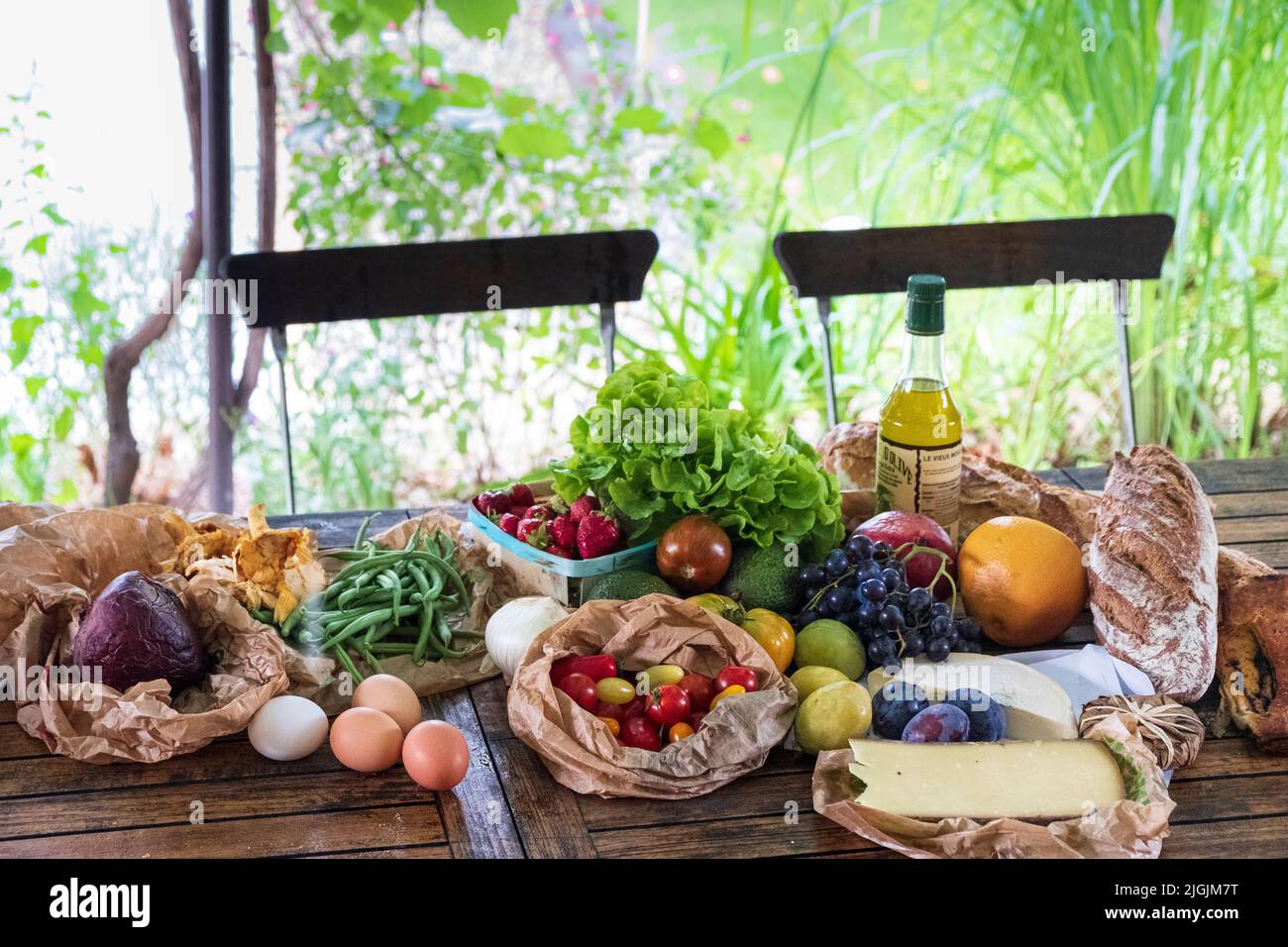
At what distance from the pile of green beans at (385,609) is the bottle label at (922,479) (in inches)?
25.1

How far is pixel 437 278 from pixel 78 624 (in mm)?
1120

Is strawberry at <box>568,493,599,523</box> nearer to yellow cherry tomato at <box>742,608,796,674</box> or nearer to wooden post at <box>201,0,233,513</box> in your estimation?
yellow cherry tomato at <box>742,608,796,674</box>

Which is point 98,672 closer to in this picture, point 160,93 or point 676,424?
point 676,424

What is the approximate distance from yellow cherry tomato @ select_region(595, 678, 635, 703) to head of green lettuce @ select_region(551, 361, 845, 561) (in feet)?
0.96

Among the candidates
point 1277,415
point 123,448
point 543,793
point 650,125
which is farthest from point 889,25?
point 543,793

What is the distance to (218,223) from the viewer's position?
3.27m

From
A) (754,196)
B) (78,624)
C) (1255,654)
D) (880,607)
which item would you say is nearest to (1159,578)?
(1255,654)

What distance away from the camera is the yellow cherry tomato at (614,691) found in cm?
151

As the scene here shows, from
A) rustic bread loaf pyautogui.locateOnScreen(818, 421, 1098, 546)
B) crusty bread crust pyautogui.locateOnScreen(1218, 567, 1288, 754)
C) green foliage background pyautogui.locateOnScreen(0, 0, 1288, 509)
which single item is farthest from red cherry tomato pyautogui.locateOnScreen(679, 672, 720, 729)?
green foliage background pyautogui.locateOnScreen(0, 0, 1288, 509)

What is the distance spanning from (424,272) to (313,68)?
1211mm

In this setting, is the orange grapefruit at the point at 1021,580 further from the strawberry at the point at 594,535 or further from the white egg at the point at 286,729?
the white egg at the point at 286,729

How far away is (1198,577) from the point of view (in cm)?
160

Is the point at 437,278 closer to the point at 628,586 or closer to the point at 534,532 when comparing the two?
the point at 534,532

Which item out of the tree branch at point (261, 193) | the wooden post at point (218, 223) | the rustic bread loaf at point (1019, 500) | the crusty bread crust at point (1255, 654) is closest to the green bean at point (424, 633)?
the rustic bread loaf at point (1019, 500)
